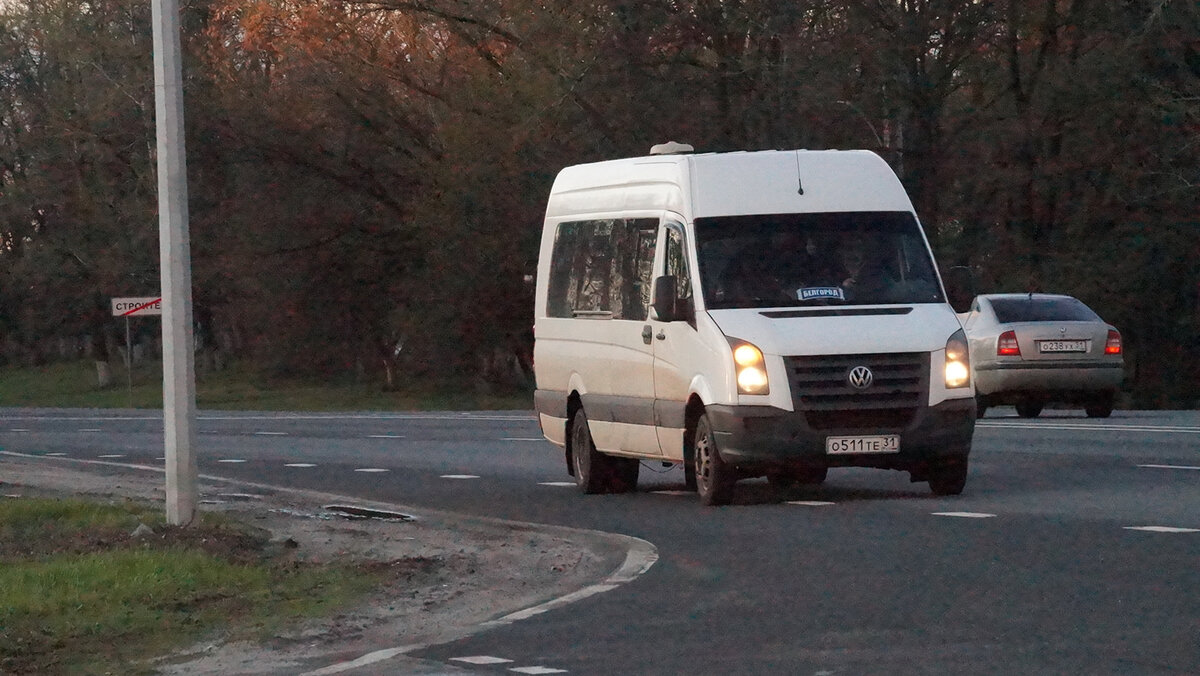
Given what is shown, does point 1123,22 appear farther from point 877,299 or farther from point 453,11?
point 877,299

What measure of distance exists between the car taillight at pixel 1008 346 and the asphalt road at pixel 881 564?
2473mm

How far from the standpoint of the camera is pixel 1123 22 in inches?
1656

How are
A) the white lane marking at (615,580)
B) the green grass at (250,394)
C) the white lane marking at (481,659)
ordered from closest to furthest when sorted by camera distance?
the white lane marking at (481,659) < the white lane marking at (615,580) < the green grass at (250,394)

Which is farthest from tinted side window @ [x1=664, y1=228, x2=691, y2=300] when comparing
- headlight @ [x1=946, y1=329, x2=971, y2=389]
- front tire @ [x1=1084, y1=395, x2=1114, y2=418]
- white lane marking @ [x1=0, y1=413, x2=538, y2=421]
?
white lane marking @ [x1=0, y1=413, x2=538, y2=421]

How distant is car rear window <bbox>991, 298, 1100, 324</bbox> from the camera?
2597 cm

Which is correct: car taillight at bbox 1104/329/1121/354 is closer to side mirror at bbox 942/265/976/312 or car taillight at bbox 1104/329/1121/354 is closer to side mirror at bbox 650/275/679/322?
side mirror at bbox 942/265/976/312

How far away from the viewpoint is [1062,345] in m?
25.6

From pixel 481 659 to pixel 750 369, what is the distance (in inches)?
259

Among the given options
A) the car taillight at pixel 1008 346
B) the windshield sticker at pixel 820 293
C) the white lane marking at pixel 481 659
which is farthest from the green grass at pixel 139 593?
the car taillight at pixel 1008 346

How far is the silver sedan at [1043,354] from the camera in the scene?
25.6 metres

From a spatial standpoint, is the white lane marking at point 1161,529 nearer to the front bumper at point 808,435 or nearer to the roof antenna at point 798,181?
the front bumper at point 808,435

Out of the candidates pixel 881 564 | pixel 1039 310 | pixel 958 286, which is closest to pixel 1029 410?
pixel 1039 310

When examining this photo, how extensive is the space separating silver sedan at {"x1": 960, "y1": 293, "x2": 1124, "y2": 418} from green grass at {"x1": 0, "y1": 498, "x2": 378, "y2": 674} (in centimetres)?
1344

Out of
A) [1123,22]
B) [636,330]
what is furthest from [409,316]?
[636,330]
